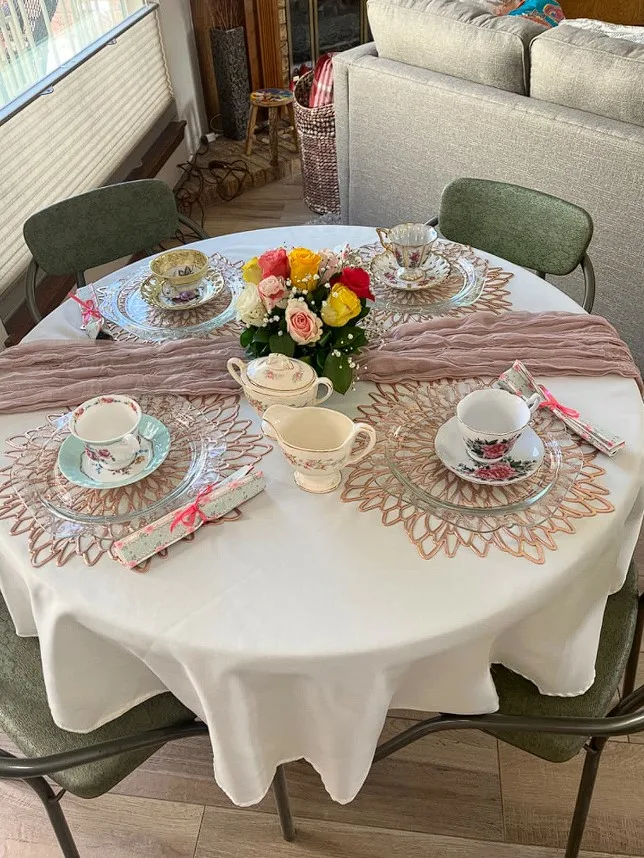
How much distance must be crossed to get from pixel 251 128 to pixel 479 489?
3196 mm

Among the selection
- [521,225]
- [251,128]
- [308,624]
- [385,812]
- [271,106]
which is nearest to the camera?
[308,624]

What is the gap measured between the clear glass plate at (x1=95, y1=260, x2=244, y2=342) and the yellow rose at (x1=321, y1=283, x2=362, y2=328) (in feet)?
→ 1.08

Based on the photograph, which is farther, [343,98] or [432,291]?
[343,98]

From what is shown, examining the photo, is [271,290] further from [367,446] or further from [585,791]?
[585,791]

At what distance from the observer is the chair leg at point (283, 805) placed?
1.13 m

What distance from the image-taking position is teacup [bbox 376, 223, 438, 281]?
1.37m

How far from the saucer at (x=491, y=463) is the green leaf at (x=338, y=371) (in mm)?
166

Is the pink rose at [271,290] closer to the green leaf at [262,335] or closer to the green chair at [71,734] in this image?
the green leaf at [262,335]

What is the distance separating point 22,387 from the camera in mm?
1154

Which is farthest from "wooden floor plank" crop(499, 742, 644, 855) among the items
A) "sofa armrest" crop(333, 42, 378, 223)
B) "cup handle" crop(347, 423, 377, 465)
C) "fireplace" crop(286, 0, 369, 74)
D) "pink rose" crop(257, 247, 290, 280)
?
"fireplace" crop(286, 0, 369, 74)

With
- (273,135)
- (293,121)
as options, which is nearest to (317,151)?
(273,135)

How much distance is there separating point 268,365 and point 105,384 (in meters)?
0.31

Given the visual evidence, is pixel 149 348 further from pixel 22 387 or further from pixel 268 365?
pixel 268 365

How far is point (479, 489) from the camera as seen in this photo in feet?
3.10
